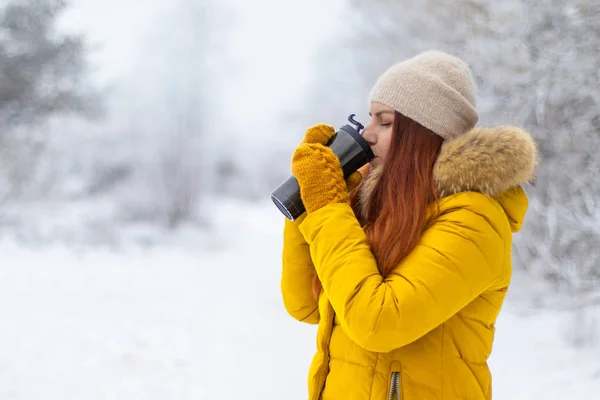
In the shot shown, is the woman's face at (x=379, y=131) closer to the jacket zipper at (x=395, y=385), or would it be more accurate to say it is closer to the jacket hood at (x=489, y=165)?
the jacket hood at (x=489, y=165)

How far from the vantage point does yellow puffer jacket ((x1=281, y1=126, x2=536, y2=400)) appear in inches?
26.0

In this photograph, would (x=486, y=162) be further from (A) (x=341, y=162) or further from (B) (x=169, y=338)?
(B) (x=169, y=338)

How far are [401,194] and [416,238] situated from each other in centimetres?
8

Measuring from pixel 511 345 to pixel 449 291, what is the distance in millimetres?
2733

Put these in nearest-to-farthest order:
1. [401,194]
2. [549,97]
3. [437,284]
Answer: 1. [437,284]
2. [401,194]
3. [549,97]

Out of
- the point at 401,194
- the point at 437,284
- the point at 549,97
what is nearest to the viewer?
the point at 437,284

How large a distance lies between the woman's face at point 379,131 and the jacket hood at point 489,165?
3.7 inches

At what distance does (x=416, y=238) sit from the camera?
0.72 m

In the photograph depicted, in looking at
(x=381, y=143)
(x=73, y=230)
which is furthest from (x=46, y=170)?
(x=381, y=143)

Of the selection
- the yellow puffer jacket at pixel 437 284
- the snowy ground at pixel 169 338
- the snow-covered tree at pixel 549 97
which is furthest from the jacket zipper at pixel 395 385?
the snow-covered tree at pixel 549 97

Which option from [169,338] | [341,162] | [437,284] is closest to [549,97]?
[169,338]

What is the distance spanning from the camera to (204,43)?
7.08m

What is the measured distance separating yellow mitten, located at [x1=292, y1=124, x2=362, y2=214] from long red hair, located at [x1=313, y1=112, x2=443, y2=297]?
0.21ft

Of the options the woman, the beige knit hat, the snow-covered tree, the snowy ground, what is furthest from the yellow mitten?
the snow-covered tree
